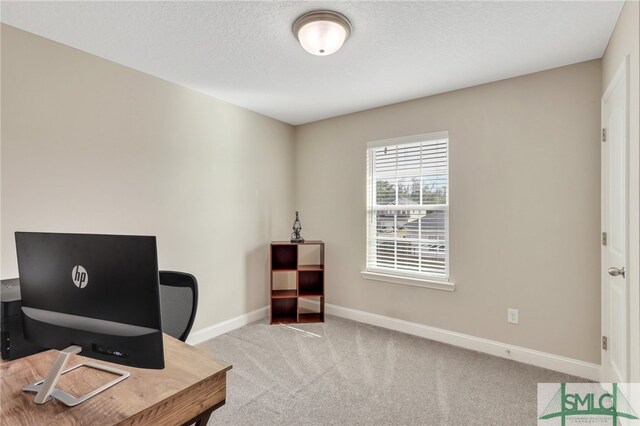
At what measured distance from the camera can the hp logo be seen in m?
1.01

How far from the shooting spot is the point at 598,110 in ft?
8.16

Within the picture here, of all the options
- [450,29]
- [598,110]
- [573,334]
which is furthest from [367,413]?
[598,110]

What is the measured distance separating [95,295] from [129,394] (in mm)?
335

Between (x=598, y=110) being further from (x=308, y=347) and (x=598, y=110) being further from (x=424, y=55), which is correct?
(x=308, y=347)

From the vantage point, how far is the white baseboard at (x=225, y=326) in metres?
3.16

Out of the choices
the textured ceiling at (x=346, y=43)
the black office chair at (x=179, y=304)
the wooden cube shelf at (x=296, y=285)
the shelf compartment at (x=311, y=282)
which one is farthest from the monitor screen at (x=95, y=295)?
the shelf compartment at (x=311, y=282)

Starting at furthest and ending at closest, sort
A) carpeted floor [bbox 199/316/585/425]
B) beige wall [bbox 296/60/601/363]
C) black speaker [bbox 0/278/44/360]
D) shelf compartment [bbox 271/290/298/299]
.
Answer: shelf compartment [bbox 271/290/298/299]
beige wall [bbox 296/60/601/363]
carpeted floor [bbox 199/316/585/425]
black speaker [bbox 0/278/44/360]

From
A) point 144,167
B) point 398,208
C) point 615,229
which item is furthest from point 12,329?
point 615,229

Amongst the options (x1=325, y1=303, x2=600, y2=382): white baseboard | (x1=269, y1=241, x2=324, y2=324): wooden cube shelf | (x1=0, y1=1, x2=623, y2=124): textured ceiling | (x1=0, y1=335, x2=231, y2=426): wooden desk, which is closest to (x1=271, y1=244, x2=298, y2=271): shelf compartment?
(x1=269, y1=241, x2=324, y2=324): wooden cube shelf

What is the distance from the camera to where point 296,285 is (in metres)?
3.90

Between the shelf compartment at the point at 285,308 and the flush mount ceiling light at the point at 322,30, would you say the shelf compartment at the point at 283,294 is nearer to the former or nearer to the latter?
the shelf compartment at the point at 285,308

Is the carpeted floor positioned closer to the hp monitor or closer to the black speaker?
the black speaker

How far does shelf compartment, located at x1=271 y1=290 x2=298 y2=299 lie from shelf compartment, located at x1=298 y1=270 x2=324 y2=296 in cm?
12

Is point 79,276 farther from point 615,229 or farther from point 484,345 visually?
point 484,345
